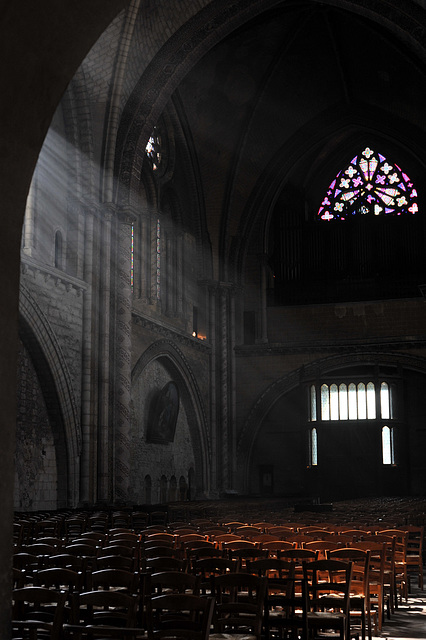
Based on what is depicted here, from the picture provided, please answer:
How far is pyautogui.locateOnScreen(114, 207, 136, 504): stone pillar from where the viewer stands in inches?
851

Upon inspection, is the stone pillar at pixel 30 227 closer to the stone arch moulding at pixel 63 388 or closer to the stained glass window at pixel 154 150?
the stone arch moulding at pixel 63 388

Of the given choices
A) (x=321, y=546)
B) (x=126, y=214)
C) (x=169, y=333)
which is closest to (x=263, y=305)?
(x=169, y=333)

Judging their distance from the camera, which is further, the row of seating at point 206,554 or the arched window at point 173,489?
the arched window at point 173,489

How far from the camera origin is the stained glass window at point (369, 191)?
3306 cm

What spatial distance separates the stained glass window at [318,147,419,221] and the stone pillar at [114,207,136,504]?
1332 cm

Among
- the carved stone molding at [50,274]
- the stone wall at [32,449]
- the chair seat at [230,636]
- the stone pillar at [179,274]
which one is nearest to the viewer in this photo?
the chair seat at [230,636]

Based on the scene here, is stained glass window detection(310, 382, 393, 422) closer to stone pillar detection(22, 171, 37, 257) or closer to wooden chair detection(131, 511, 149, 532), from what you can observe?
wooden chair detection(131, 511, 149, 532)

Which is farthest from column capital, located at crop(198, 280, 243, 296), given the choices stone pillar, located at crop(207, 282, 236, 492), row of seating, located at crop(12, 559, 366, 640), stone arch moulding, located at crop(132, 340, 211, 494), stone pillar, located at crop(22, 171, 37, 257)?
row of seating, located at crop(12, 559, 366, 640)

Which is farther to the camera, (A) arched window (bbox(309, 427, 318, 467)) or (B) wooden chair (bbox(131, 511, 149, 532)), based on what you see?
(A) arched window (bbox(309, 427, 318, 467))

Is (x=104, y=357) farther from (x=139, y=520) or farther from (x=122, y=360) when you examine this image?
(x=139, y=520)

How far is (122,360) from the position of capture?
868 inches

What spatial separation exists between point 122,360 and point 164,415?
18.9 ft

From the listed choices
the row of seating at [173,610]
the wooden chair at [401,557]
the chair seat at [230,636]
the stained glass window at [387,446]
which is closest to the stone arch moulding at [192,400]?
the stained glass window at [387,446]

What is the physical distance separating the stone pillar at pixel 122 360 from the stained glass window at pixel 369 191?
13.3 m
